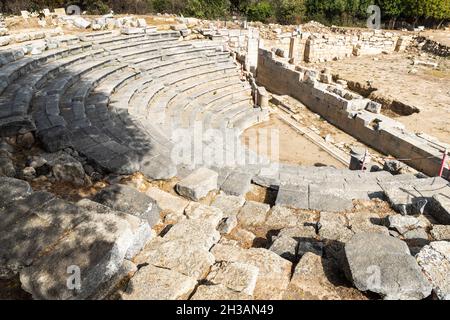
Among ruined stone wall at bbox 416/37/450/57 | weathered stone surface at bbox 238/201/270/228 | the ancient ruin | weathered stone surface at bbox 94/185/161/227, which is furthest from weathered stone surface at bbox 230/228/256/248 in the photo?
ruined stone wall at bbox 416/37/450/57

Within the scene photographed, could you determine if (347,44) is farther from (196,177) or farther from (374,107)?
(196,177)

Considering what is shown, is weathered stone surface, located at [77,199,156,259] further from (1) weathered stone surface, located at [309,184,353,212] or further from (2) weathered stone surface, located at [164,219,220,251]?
(1) weathered stone surface, located at [309,184,353,212]

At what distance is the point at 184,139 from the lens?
8.66 m

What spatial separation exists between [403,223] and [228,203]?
9.14 ft

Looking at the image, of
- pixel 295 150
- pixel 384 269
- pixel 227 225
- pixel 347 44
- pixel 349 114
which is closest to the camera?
pixel 384 269

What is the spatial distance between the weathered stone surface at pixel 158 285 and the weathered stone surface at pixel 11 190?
1.77 m

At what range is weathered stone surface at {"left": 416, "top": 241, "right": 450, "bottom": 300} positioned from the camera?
3210mm

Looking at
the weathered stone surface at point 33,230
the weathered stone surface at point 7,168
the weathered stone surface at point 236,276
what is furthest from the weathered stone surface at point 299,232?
the weathered stone surface at point 7,168

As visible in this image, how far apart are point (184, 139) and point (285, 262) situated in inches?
214

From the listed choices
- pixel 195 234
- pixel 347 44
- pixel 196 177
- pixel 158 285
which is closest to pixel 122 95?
pixel 196 177

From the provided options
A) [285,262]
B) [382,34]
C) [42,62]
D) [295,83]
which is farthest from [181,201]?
[382,34]

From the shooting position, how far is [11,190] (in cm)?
392

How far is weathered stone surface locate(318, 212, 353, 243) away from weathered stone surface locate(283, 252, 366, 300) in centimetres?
127
